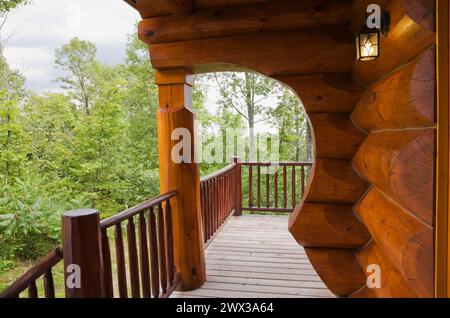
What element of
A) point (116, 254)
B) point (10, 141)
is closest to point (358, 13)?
point (116, 254)

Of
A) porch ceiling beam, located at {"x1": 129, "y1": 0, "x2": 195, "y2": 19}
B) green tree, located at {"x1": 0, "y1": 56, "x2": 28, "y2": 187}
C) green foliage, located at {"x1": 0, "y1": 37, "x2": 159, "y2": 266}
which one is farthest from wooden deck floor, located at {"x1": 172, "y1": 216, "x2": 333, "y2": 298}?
green tree, located at {"x1": 0, "y1": 56, "x2": 28, "y2": 187}

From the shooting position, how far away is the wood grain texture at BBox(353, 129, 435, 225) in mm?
1060

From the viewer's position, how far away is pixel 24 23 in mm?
9812

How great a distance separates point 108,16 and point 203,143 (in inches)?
503

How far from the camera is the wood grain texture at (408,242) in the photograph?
3.56 feet

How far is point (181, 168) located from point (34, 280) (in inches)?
61.6

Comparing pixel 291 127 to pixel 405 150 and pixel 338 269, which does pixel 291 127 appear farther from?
pixel 405 150

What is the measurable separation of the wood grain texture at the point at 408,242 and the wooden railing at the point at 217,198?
7.36 feet

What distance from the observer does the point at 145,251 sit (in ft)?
7.22

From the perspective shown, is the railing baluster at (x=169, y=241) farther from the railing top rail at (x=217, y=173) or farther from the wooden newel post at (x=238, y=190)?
the wooden newel post at (x=238, y=190)

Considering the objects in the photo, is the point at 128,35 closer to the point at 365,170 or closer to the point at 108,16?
the point at 108,16

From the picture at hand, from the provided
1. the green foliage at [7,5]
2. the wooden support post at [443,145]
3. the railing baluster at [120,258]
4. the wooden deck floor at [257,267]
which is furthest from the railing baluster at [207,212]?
the green foliage at [7,5]

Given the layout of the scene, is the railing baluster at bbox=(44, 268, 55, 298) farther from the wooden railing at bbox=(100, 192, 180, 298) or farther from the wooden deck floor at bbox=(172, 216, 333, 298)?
the wooden deck floor at bbox=(172, 216, 333, 298)

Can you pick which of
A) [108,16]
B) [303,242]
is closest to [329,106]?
[303,242]
